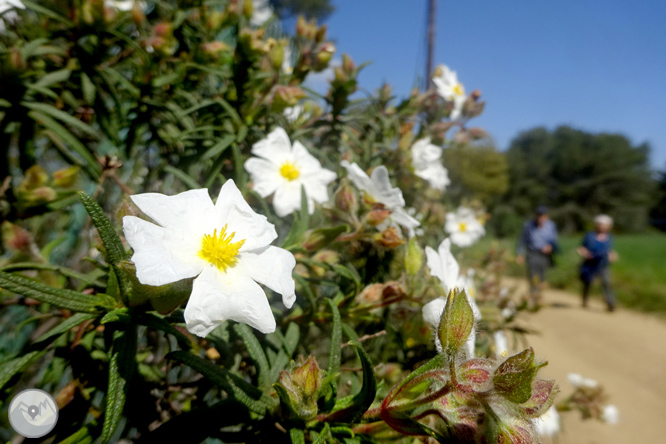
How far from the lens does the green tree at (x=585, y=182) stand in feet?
106

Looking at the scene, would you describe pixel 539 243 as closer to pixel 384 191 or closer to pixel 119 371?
pixel 384 191

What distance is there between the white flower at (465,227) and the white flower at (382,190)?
2023 mm

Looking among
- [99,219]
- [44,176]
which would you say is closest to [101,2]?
[44,176]

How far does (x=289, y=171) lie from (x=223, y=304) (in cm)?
56

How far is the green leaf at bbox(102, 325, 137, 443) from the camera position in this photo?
55 centimetres

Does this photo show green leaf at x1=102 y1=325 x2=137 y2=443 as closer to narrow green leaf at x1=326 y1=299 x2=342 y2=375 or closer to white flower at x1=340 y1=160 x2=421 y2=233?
narrow green leaf at x1=326 y1=299 x2=342 y2=375

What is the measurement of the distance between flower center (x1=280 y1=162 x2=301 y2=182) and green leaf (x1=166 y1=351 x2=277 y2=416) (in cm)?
54

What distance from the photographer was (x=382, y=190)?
0.94 meters

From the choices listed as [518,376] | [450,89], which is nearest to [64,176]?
[518,376]

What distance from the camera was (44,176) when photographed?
1.02 metres

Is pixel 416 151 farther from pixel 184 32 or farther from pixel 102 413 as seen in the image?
pixel 102 413

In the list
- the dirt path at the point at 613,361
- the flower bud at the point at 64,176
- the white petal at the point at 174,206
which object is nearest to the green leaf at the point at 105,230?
the white petal at the point at 174,206

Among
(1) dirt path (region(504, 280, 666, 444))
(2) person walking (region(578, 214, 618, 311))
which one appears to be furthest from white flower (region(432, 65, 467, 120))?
(2) person walking (region(578, 214, 618, 311))

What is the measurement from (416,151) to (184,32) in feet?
2.73
